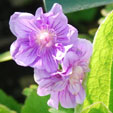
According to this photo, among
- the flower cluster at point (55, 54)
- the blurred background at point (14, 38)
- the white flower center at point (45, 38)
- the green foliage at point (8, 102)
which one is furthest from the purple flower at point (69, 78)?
the blurred background at point (14, 38)

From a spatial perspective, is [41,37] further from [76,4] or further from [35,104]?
[35,104]

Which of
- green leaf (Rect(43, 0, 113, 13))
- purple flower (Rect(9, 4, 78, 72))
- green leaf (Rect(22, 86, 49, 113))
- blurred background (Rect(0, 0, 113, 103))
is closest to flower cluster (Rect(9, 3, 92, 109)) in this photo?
purple flower (Rect(9, 4, 78, 72))

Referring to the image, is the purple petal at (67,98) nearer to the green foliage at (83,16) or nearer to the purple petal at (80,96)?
the purple petal at (80,96)

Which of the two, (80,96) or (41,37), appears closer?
(80,96)

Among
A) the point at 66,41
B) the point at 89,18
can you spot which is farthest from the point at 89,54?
the point at 89,18

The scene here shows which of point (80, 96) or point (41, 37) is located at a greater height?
point (41, 37)

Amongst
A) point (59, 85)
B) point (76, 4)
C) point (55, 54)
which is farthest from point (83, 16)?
point (59, 85)
